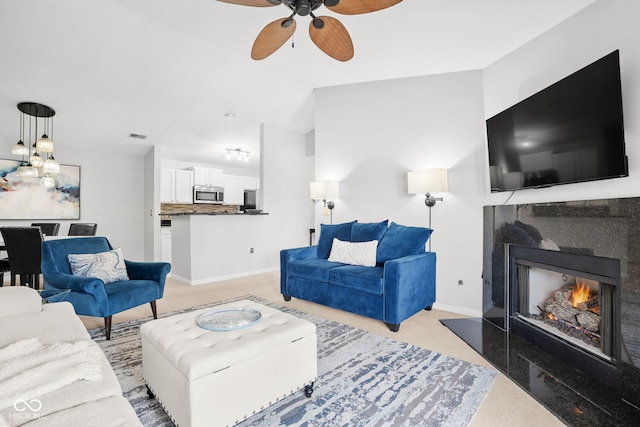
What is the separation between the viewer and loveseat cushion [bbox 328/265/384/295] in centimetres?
276

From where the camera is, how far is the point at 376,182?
3848 mm

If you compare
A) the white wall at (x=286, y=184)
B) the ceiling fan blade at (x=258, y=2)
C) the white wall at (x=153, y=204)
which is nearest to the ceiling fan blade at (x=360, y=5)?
the ceiling fan blade at (x=258, y=2)

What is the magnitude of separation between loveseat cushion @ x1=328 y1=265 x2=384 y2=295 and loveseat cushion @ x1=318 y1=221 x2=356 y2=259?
0.56 meters

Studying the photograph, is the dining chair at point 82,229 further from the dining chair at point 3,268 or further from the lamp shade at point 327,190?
the lamp shade at point 327,190

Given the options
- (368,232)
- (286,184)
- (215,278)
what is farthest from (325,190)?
(215,278)

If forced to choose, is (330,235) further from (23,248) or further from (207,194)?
(207,194)

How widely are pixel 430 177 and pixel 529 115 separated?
3.37 ft

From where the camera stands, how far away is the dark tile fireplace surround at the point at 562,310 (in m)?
1.56

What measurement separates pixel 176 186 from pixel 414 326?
19.4 ft

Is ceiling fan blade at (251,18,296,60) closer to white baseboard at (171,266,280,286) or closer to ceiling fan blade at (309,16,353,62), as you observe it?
ceiling fan blade at (309,16,353,62)

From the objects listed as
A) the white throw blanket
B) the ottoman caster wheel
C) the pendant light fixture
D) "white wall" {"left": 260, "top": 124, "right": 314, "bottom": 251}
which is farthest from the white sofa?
"white wall" {"left": 260, "top": 124, "right": 314, "bottom": 251}

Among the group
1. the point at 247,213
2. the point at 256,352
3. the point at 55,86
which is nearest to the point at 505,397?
the point at 256,352

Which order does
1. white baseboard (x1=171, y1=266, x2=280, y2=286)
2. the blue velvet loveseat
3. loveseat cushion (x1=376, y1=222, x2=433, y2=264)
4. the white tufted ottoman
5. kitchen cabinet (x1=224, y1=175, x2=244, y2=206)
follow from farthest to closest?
1. kitchen cabinet (x1=224, y1=175, x2=244, y2=206)
2. white baseboard (x1=171, y1=266, x2=280, y2=286)
3. loveseat cushion (x1=376, y1=222, x2=433, y2=264)
4. the blue velvet loveseat
5. the white tufted ottoman

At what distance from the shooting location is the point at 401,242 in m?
3.14
